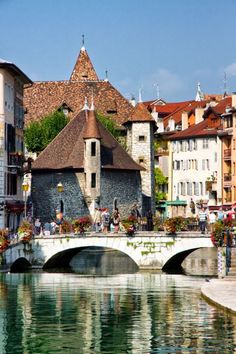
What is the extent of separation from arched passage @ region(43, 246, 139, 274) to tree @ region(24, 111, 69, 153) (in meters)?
27.2

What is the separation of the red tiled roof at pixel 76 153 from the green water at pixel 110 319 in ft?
136

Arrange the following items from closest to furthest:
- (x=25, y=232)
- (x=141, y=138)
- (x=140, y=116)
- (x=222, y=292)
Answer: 1. (x=222, y=292)
2. (x=25, y=232)
3. (x=140, y=116)
4. (x=141, y=138)

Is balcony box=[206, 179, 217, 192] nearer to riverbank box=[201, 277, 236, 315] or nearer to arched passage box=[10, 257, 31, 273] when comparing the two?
arched passage box=[10, 257, 31, 273]

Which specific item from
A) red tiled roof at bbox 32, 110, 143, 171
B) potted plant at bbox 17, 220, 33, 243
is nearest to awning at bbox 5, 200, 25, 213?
red tiled roof at bbox 32, 110, 143, 171

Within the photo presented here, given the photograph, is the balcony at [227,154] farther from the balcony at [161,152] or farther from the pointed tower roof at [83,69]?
the pointed tower roof at [83,69]

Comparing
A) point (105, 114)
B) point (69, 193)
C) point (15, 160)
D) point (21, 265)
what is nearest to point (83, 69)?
point (105, 114)

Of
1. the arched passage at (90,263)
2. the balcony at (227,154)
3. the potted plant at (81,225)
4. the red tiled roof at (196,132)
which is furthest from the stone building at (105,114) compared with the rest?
the potted plant at (81,225)

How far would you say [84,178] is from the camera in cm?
10112

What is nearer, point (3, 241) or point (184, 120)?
point (3, 241)

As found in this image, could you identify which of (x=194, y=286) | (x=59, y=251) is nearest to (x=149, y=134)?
(x=59, y=251)

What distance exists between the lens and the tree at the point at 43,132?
394ft

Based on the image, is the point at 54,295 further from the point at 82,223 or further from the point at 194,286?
the point at 82,223

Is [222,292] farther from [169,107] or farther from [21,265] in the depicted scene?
[169,107]

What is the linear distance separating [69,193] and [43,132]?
20297 millimetres
